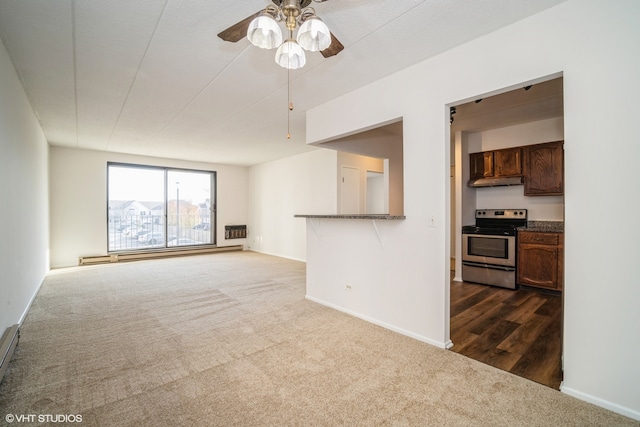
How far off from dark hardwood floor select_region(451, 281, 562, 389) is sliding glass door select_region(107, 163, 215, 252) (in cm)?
676

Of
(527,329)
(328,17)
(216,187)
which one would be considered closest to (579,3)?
(328,17)

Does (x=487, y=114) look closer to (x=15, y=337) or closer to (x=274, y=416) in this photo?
(x=274, y=416)

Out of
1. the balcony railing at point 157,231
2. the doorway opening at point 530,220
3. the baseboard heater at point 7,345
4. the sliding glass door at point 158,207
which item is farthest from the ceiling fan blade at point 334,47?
the balcony railing at point 157,231

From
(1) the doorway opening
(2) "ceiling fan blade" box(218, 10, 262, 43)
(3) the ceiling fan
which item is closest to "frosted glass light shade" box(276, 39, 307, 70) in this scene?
(3) the ceiling fan

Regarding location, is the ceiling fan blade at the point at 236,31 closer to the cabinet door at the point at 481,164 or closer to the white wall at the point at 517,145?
the white wall at the point at 517,145

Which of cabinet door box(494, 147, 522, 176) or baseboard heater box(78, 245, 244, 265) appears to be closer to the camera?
cabinet door box(494, 147, 522, 176)

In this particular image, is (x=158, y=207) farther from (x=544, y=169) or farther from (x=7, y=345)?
(x=544, y=169)

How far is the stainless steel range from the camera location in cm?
428

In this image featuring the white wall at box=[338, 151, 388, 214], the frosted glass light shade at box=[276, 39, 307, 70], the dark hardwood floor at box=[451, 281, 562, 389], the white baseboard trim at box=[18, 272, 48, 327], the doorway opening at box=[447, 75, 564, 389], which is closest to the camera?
the frosted glass light shade at box=[276, 39, 307, 70]

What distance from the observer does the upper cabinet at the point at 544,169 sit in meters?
4.12

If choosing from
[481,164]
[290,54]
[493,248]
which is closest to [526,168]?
[481,164]

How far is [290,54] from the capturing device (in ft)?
5.34

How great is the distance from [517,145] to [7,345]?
6.35m

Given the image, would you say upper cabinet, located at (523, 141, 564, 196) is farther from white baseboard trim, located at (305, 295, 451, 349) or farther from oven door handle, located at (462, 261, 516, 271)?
white baseboard trim, located at (305, 295, 451, 349)
